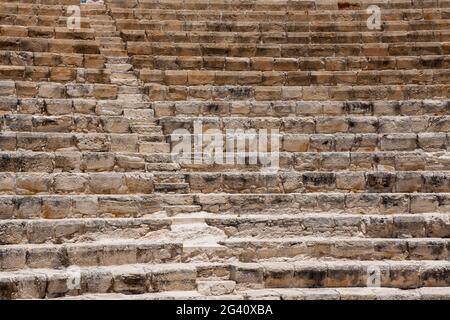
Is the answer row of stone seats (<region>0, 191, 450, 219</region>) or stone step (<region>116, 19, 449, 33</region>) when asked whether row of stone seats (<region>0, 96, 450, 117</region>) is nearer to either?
row of stone seats (<region>0, 191, 450, 219</region>)

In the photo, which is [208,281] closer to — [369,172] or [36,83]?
[369,172]

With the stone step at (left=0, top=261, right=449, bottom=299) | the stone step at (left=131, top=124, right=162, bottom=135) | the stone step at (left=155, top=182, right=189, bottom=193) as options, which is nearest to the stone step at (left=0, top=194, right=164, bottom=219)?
the stone step at (left=155, top=182, right=189, bottom=193)

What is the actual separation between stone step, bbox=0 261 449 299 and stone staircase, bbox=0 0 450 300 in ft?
0.05

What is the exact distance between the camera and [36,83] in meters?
7.66

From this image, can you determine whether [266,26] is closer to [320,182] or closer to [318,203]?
[320,182]

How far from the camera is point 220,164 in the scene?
22.3ft

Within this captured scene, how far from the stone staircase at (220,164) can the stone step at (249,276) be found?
2 centimetres

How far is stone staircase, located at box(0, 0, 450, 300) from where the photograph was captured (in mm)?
5234

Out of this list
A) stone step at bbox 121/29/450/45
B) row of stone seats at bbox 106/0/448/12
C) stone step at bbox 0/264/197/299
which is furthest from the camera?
row of stone seats at bbox 106/0/448/12

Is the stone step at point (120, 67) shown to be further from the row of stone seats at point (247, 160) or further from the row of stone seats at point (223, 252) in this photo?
the row of stone seats at point (223, 252)

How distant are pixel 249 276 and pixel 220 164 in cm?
189

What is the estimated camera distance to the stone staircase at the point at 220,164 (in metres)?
5.23

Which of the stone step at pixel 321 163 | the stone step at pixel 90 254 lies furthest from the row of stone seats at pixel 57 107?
the stone step at pixel 90 254

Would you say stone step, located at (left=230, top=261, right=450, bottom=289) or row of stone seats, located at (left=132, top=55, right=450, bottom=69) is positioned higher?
row of stone seats, located at (left=132, top=55, right=450, bottom=69)
